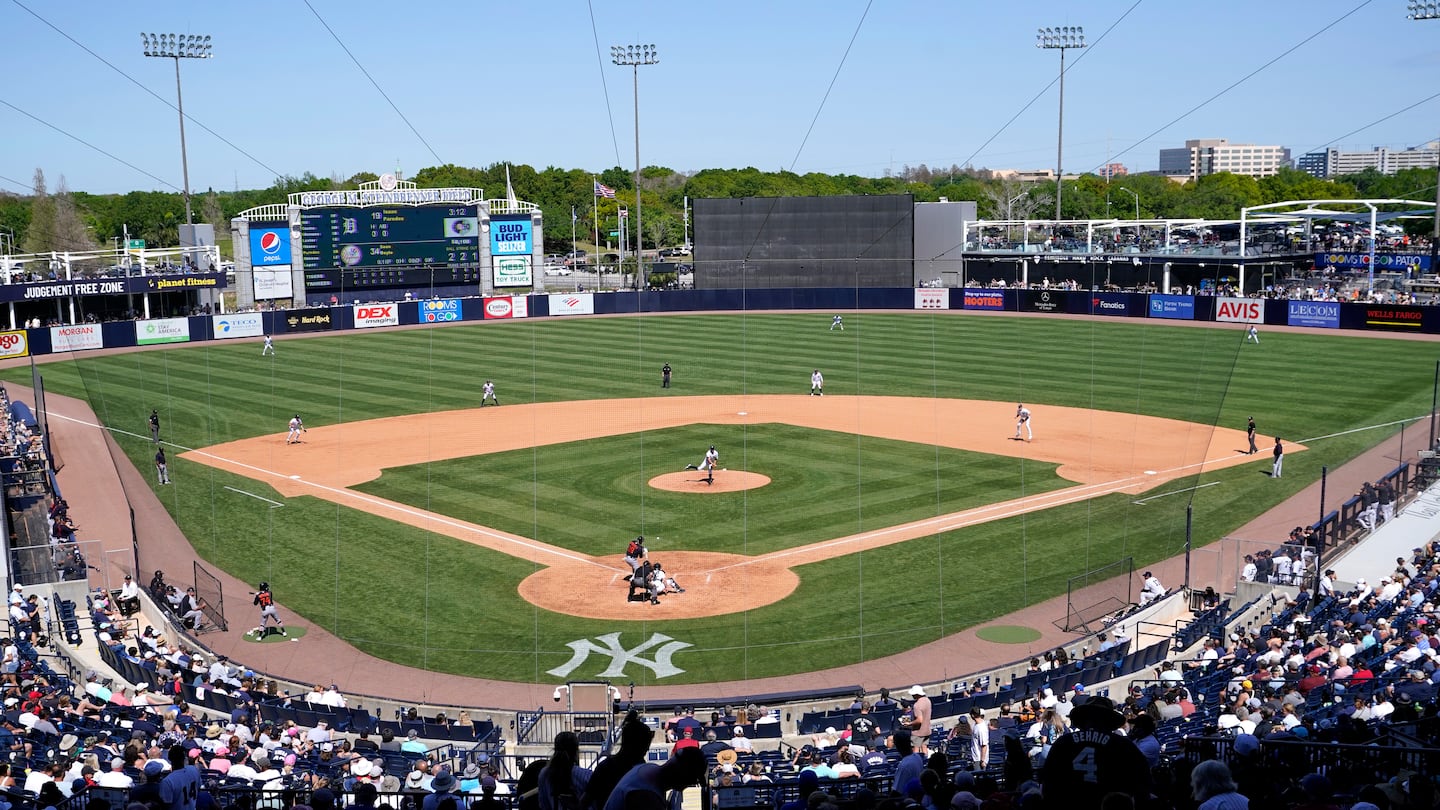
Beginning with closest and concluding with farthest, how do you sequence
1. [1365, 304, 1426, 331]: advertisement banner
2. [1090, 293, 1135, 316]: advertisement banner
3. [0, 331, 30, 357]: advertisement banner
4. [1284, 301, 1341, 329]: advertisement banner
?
[0, 331, 30, 357]: advertisement banner
[1365, 304, 1426, 331]: advertisement banner
[1284, 301, 1341, 329]: advertisement banner
[1090, 293, 1135, 316]: advertisement banner

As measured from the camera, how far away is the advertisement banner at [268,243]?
7019 cm

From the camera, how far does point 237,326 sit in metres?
63.5

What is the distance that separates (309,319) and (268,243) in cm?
772

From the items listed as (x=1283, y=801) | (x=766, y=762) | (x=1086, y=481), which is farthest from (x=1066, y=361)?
(x=1283, y=801)

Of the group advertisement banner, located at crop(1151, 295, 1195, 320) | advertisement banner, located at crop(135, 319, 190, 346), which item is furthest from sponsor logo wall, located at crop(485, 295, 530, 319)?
advertisement banner, located at crop(1151, 295, 1195, 320)

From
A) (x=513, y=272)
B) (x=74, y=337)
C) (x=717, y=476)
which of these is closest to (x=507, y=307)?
(x=513, y=272)

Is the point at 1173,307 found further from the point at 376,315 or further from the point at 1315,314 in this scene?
the point at 376,315

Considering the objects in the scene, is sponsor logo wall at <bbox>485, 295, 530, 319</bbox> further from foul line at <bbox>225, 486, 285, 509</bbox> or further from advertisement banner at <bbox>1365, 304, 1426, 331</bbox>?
advertisement banner at <bbox>1365, 304, 1426, 331</bbox>

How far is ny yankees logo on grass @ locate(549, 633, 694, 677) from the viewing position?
761 inches

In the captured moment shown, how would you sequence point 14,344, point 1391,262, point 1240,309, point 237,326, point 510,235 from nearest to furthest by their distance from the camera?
1. point 14,344
2. point 1240,309
3. point 237,326
4. point 1391,262
5. point 510,235

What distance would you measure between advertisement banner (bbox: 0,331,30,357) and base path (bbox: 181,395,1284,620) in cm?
2493

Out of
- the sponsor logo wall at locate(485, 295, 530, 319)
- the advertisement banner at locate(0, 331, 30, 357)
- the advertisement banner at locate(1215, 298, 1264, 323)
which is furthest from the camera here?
the sponsor logo wall at locate(485, 295, 530, 319)

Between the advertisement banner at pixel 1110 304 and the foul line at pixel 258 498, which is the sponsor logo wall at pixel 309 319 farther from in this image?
the advertisement banner at pixel 1110 304

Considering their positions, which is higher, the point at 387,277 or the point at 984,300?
the point at 387,277
